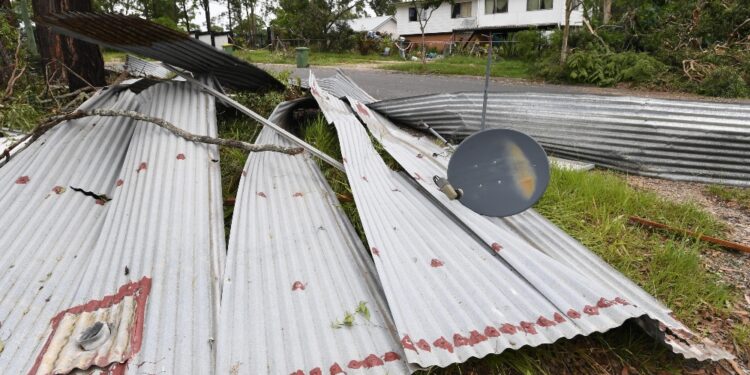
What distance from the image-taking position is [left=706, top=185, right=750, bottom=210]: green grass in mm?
3203

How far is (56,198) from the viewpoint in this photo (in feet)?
7.67

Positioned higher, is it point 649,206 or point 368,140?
point 368,140

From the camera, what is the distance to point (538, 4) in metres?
22.6

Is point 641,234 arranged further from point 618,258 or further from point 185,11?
point 185,11

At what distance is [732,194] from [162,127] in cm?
432

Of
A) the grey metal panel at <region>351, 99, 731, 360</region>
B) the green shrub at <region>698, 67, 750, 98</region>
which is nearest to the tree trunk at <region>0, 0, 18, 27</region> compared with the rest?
the grey metal panel at <region>351, 99, 731, 360</region>

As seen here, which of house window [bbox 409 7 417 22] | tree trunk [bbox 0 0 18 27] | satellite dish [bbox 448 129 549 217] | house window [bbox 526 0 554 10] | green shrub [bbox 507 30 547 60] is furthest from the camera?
house window [bbox 409 7 417 22]

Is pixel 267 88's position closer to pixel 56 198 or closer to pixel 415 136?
pixel 415 136

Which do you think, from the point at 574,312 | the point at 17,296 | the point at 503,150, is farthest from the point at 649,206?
the point at 17,296

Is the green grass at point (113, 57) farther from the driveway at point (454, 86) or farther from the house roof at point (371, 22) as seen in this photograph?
the house roof at point (371, 22)

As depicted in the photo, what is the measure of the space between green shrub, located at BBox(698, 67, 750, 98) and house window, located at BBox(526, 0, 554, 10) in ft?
49.6

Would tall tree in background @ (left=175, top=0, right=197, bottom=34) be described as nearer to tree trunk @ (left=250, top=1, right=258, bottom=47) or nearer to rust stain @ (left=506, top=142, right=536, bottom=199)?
tree trunk @ (left=250, top=1, right=258, bottom=47)

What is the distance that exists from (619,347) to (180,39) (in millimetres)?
3457

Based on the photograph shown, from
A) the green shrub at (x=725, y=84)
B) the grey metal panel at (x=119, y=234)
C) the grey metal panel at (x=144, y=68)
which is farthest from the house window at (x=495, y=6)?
the grey metal panel at (x=119, y=234)
